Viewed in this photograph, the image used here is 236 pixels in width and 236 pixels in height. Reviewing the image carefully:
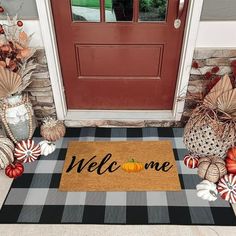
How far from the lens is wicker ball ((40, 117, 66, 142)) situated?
2.39 m

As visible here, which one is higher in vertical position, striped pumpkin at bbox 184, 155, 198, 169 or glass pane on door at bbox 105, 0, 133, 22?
glass pane on door at bbox 105, 0, 133, 22

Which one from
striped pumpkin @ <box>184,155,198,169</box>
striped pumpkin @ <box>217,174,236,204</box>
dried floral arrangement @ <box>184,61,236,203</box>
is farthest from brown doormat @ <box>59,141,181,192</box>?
striped pumpkin @ <box>217,174,236,204</box>

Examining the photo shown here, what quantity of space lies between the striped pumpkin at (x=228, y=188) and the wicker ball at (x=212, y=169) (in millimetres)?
45

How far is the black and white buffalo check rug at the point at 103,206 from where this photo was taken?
184 centimetres

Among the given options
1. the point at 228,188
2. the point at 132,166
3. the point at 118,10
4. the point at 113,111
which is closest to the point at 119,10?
the point at 118,10

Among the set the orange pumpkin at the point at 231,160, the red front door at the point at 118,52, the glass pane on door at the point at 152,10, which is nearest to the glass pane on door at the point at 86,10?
the red front door at the point at 118,52

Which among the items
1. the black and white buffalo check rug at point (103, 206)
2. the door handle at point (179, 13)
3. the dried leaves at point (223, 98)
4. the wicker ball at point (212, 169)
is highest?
the door handle at point (179, 13)

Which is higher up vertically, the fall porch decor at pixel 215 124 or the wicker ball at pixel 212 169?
the fall porch decor at pixel 215 124

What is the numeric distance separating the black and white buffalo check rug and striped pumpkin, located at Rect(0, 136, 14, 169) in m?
0.16

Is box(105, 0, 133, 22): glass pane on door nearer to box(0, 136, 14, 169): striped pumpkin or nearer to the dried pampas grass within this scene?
the dried pampas grass

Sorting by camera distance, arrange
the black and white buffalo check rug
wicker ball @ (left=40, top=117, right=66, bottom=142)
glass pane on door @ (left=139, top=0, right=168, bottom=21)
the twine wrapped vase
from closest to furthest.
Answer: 1. the black and white buffalo check rug
2. glass pane on door @ (left=139, top=0, right=168, bottom=21)
3. the twine wrapped vase
4. wicker ball @ (left=40, top=117, right=66, bottom=142)

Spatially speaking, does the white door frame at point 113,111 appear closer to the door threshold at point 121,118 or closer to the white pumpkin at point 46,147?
the door threshold at point 121,118

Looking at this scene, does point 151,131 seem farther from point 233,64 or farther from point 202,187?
point 233,64

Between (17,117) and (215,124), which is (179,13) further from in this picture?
(17,117)
